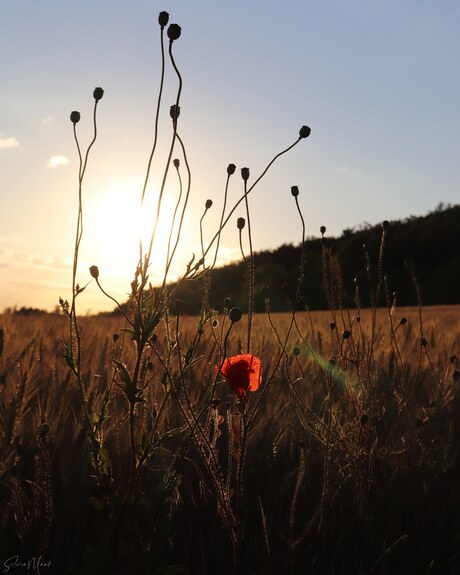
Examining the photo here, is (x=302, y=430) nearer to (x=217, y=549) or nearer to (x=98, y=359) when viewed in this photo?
(x=217, y=549)

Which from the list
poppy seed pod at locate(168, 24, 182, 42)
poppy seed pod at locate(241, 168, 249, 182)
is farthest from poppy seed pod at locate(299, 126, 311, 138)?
poppy seed pod at locate(168, 24, 182, 42)

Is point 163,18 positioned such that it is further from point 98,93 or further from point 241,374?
point 241,374

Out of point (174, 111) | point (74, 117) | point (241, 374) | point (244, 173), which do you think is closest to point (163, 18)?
point (174, 111)

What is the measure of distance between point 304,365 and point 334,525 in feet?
4.63

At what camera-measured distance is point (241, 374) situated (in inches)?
51.0

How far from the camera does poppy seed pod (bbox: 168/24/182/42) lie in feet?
3.76

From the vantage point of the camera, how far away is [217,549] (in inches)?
59.7

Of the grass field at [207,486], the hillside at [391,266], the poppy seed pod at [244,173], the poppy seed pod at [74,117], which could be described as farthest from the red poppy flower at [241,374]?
the hillside at [391,266]

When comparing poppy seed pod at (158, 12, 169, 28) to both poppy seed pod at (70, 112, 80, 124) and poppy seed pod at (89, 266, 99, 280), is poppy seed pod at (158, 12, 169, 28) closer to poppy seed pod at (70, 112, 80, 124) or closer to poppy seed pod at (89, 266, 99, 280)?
poppy seed pod at (70, 112, 80, 124)

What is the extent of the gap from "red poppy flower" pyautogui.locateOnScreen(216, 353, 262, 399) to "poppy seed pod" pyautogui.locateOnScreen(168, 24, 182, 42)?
603 millimetres

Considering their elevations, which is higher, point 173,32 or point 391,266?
point 391,266

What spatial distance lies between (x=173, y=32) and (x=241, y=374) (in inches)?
25.3

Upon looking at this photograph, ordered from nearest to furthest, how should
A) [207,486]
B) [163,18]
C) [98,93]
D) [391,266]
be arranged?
[163,18] → [98,93] → [207,486] → [391,266]

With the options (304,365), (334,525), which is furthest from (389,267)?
(334,525)
